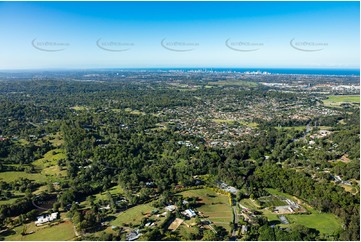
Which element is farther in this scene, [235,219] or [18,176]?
[18,176]

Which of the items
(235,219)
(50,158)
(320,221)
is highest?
(50,158)

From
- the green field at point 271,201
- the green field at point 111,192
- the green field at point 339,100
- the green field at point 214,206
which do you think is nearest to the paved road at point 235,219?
the green field at point 214,206

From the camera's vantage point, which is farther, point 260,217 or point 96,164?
point 96,164

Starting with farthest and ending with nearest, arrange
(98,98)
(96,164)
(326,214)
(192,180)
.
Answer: (98,98) → (96,164) → (192,180) → (326,214)

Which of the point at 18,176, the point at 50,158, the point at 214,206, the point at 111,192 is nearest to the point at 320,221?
the point at 214,206

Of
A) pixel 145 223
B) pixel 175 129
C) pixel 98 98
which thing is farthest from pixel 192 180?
pixel 98 98

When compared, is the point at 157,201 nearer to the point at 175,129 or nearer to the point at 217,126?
the point at 175,129

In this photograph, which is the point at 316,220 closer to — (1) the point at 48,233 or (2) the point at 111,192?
(2) the point at 111,192
